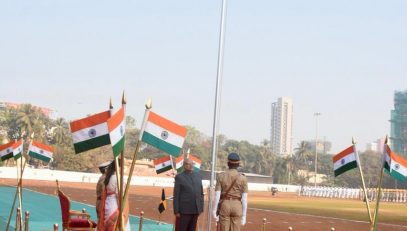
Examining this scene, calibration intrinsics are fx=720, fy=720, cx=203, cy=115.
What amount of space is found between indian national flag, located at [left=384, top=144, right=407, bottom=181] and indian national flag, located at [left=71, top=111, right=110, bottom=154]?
5.72m

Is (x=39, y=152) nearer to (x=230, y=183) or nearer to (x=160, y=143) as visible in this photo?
(x=230, y=183)

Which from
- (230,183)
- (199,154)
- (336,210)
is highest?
(199,154)

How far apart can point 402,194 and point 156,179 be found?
104 feet

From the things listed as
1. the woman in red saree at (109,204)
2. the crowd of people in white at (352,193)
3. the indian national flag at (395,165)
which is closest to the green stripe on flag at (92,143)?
the woman in red saree at (109,204)

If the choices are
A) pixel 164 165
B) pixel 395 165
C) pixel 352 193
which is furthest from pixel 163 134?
pixel 352 193

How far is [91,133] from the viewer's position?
8430 millimetres

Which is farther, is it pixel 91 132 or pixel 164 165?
pixel 164 165

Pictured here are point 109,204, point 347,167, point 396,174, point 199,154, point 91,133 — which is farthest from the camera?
point 199,154

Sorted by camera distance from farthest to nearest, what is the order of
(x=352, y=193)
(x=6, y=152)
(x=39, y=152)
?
(x=352, y=193) < (x=6, y=152) < (x=39, y=152)

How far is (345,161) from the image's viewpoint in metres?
12.7

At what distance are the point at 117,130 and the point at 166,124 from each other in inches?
38.8

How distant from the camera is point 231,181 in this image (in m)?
10.2

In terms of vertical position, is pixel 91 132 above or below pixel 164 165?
below

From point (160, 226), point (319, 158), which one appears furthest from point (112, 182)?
point (319, 158)
